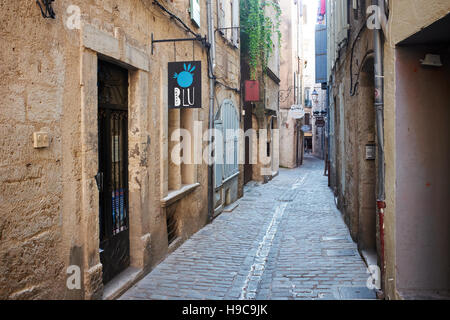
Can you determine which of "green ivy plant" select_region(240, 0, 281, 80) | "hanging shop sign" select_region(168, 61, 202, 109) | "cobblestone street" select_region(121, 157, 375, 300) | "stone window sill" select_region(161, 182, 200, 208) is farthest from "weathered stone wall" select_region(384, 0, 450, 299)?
"green ivy plant" select_region(240, 0, 281, 80)

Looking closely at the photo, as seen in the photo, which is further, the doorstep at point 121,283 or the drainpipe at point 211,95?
A: the drainpipe at point 211,95

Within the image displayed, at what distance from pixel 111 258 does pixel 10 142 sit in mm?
2263

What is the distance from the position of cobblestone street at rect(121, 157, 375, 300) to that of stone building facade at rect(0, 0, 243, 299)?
47cm

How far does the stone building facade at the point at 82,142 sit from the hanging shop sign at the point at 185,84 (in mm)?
148

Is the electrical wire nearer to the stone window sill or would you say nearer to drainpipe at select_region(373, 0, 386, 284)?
the stone window sill

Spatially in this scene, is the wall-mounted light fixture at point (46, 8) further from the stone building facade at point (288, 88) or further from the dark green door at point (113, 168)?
the stone building facade at point (288, 88)

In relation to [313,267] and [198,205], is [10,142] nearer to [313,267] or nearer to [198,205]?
[313,267]

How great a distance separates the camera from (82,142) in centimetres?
392

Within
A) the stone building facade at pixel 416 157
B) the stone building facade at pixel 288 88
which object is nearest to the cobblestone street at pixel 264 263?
the stone building facade at pixel 416 157

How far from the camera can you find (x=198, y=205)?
795cm

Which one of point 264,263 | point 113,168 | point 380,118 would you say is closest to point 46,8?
point 113,168

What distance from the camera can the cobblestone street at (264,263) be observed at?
477 cm

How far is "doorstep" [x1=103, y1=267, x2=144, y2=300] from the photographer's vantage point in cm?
442
